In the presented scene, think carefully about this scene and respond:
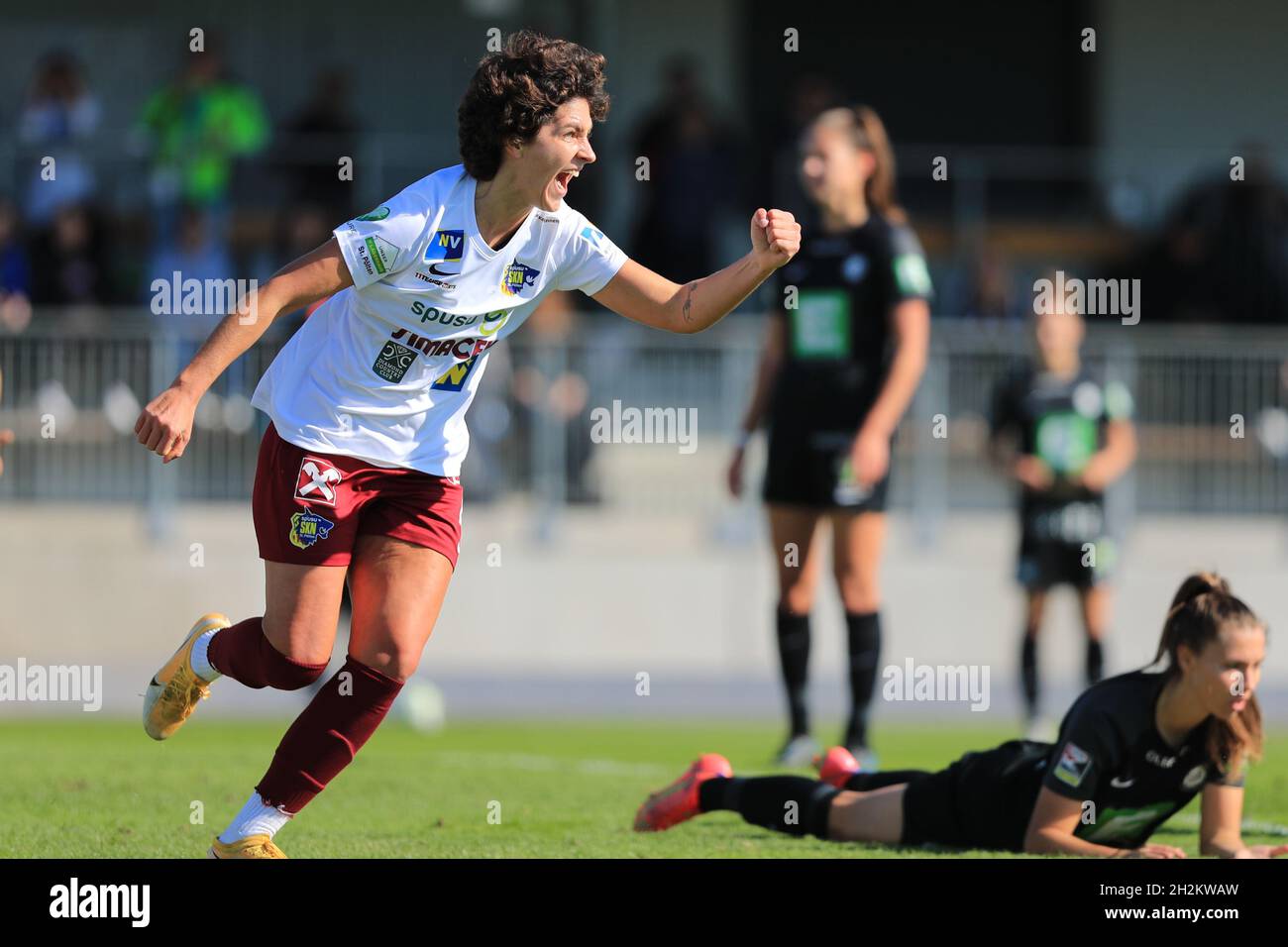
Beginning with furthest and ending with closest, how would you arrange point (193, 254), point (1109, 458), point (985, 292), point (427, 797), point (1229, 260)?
point (1229, 260) < point (985, 292) < point (193, 254) < point (1109, 458) < point (427, 797)

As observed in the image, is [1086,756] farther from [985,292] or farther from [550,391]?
[985,292]

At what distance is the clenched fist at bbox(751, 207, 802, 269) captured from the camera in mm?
5562

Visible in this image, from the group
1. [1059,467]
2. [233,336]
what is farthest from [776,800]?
[1059,467]

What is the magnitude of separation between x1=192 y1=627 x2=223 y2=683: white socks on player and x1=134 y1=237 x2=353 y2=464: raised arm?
1.01 m

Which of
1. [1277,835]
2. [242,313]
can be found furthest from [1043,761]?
[242,313]

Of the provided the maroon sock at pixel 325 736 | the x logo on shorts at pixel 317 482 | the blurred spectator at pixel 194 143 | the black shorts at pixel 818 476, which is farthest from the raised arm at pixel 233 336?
the blurred spectator at pixel 194 143

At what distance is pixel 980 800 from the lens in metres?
6.17

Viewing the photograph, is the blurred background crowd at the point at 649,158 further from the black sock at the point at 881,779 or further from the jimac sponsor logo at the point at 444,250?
the jimac sponsor logo at the point at 444,250

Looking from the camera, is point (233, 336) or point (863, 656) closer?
point (233, 336)

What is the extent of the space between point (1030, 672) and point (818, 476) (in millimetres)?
3187

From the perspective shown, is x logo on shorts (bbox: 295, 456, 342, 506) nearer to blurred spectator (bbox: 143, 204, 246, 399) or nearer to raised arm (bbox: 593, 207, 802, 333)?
raised arm (bbox: 593, 207, 802, 333)

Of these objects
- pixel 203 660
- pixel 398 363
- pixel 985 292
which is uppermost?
pixel 985 292
